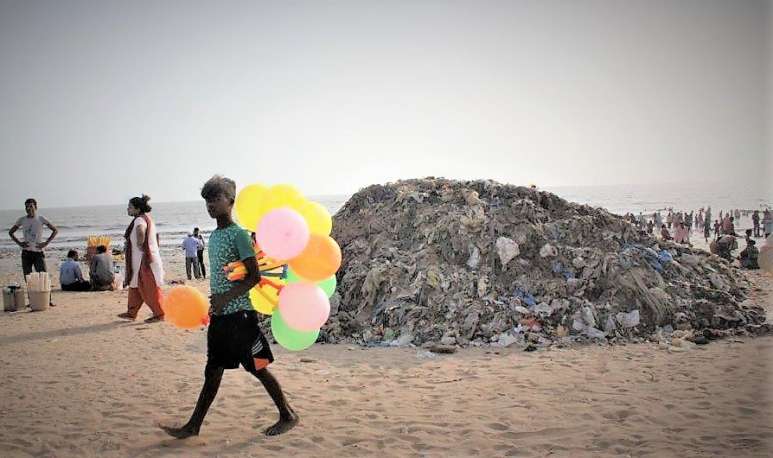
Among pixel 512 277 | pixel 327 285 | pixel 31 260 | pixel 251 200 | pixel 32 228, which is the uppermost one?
pixel 251 200

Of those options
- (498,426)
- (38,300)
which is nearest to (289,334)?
(498,426)

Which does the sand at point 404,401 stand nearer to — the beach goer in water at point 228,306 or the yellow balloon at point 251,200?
the beach goer in water at point 228,306

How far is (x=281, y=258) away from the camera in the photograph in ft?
12.0

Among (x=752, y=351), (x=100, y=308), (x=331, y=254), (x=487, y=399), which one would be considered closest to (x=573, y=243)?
(x=752, y=351)

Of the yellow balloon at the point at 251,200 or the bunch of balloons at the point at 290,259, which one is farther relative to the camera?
the yellow balloon at the point at 251,200

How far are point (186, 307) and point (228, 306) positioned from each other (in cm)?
32

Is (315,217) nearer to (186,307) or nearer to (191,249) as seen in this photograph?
(186,307)

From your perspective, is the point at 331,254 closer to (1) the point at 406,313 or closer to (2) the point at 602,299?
(1) the point at 406,313

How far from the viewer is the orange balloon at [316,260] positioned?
380 cm

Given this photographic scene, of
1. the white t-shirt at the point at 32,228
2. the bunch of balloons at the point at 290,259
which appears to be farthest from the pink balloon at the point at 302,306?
the white t-shirt at the point at 32,228

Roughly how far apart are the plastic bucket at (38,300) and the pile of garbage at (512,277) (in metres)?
6.30

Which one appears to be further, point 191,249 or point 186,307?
point 191,249

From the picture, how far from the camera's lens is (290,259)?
3.79m

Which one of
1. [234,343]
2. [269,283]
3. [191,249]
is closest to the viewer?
[234,343]
